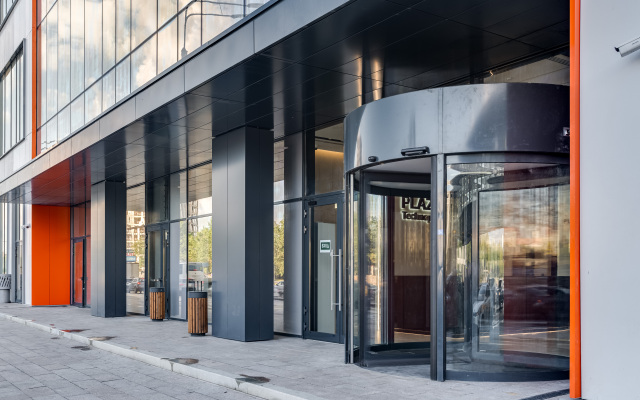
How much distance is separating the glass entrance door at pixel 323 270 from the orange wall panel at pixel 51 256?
1747 cm

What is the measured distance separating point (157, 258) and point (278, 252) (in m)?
7.51

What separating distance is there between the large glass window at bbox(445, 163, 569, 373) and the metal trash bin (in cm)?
2751

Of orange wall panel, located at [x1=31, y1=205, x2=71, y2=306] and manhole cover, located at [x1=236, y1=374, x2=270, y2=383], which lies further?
orange wall panel, located at [x1=31, y1=205, x2=71, y2=306]

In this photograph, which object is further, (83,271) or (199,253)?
(83,271)

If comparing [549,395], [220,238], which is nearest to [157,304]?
[220,238]

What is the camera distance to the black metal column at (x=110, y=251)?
20.2 m

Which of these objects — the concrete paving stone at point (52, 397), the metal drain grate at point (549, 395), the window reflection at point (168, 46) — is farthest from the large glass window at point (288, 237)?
the metal drain grate at point (549, 395)

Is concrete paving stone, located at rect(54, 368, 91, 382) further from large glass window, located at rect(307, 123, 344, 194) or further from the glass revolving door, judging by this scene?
large glass window, located at rect(307, 123, 344, 194)

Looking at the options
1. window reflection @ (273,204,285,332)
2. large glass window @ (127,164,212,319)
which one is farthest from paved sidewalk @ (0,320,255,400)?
large glass window @ (127,164,212,319)

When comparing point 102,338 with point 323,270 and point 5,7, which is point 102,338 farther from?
point 5,7

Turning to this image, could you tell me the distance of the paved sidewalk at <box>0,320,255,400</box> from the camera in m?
Result: 8.42

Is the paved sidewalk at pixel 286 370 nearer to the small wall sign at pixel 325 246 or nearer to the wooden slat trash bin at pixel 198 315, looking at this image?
the wooden slat trash bin at pixel 198 315
